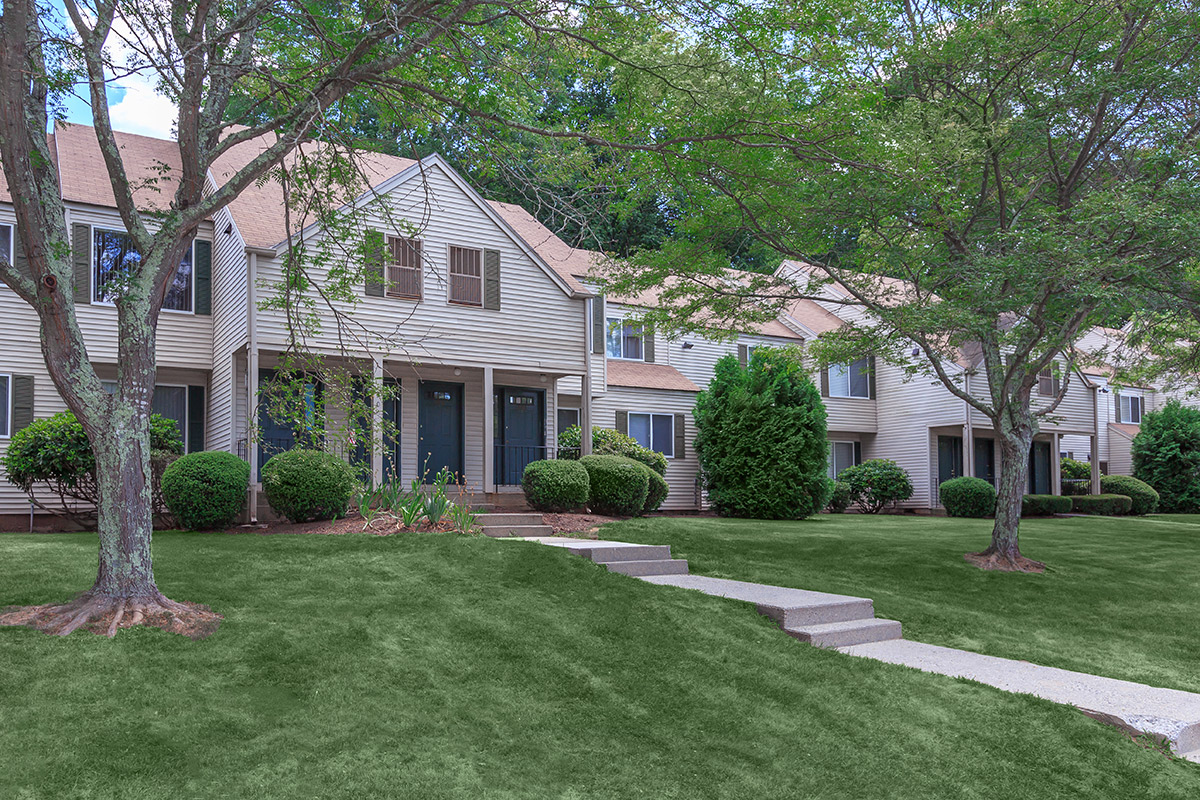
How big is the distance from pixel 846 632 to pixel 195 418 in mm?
13361

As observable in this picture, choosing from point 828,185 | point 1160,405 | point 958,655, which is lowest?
point 958,655

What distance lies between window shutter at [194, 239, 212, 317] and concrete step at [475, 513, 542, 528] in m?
6.95

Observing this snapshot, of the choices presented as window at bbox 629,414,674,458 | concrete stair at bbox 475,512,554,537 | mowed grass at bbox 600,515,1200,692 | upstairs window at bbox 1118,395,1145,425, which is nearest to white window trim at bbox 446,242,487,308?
concrete stair at bbox 475,512,554,537

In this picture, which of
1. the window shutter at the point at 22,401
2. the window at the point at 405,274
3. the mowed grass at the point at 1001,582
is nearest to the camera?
the mowed grass at the point at 1001,582

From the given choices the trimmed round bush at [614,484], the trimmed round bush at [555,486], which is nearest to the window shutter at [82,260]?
the trimmed round bush at [555,486]

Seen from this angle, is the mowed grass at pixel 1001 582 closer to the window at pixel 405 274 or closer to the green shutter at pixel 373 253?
the green shutter at pixel 373 253

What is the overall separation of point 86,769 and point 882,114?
10.9 meters

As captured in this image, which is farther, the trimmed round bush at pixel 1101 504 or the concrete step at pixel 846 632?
the trimmed round bush at pixel 1101 504

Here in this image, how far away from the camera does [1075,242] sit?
11695 mm

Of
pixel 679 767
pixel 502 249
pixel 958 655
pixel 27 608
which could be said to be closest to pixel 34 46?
pixel 27 608

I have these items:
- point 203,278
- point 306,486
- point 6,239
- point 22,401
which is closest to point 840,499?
point 306,486

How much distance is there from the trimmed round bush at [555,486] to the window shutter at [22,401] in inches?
327

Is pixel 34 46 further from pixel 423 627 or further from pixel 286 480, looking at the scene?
pixel 286 480

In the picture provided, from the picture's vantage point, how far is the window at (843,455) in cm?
2794
